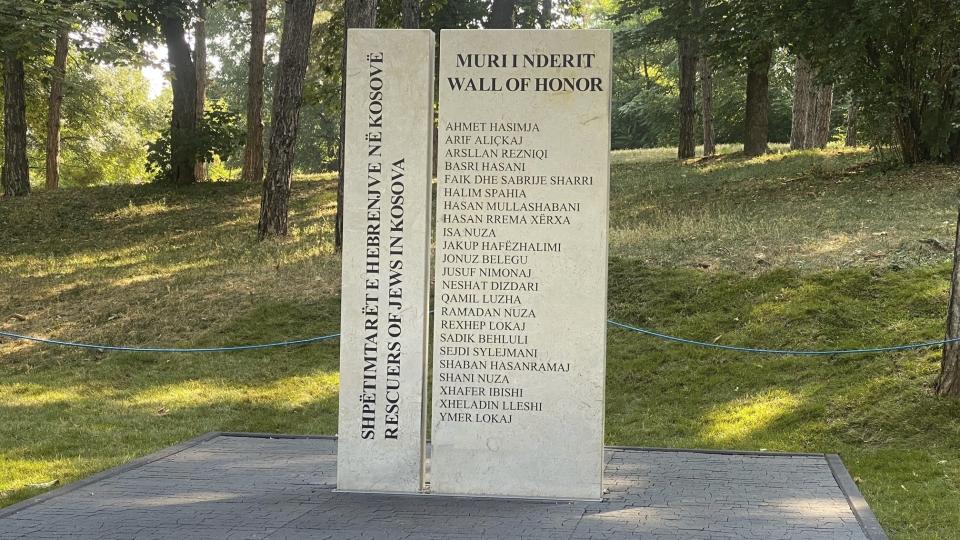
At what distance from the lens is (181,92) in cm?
2588

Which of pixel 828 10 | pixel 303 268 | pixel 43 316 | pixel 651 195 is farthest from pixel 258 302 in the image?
pixel 828 10

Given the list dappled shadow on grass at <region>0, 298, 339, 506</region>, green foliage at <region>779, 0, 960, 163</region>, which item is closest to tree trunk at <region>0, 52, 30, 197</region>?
dappled shadow on grass at <region>0, 298, 339, 506</region>

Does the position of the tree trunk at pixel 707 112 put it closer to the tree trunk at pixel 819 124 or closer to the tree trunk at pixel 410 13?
the tree trunk at pixel 819 124

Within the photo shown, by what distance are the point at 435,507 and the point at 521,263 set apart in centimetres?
164

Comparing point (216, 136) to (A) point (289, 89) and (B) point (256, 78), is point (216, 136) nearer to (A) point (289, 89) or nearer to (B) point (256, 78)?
(B) point (256, 78)

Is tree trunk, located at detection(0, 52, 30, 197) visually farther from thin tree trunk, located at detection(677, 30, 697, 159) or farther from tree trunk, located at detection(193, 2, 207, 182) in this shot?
thin tree trunk, located at detection(677, 30, 697, 159)

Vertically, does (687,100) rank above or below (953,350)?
above

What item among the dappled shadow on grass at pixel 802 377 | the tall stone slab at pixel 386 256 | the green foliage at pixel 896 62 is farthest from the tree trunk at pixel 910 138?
the tall stone slab at pixel 386 256

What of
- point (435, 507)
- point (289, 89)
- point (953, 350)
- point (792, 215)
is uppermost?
point (289, 89)

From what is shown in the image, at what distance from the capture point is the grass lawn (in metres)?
9.39

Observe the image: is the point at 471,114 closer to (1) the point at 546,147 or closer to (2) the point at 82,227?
(1) the point at 546,147

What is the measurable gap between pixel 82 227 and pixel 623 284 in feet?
43.8

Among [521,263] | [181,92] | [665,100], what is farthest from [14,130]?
[665,100]

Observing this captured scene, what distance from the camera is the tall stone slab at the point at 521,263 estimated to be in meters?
7.09
